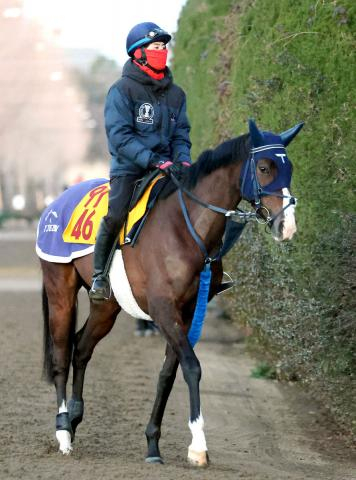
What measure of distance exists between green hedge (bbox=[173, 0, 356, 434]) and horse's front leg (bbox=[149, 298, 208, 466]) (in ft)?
4.24

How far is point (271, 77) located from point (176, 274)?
131 inches

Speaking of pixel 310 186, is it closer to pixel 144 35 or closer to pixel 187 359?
pixel 144 35

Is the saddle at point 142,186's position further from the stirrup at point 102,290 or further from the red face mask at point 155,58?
the red face mask at point 155,58

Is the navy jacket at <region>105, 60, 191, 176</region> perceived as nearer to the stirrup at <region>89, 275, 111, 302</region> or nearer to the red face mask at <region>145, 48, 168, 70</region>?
the red face mask at <region>145, 48, 168, 70</region>

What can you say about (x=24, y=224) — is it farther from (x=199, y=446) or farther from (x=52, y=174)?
(x=199, y=446)

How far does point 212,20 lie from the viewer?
689 inches

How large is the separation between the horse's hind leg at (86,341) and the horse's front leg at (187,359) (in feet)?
3.76

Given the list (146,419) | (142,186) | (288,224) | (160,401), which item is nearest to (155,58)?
(142,186)

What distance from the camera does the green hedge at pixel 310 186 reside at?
9.59 metres

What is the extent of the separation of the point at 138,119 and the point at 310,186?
6.41 feet

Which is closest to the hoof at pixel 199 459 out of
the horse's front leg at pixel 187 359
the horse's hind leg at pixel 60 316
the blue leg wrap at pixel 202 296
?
the horse's front leg at pixel 187 359

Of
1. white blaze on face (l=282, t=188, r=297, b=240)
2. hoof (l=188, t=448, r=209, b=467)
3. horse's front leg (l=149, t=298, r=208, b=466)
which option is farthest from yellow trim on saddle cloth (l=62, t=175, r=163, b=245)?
hoof (l=188, t=448, r=209, b=467)

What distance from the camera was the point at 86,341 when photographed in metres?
9.97

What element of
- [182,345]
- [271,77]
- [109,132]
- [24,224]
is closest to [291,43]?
[271,77]
